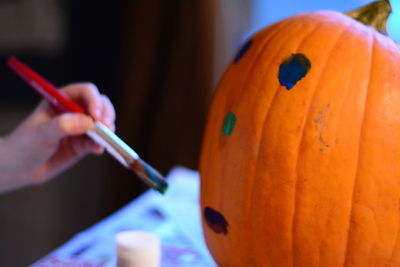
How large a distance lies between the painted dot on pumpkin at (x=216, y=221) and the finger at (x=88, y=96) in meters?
0.21

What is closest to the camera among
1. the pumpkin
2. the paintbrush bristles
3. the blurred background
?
the pumpkin

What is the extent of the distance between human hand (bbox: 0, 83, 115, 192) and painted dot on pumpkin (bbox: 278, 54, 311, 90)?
255mm

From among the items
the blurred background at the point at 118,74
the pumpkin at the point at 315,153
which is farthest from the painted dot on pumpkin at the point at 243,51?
the blurred background at the point at 118,74

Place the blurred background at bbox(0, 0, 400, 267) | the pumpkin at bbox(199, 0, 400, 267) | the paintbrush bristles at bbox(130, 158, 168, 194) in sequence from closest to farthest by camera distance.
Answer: the pumpkin at bbox(199, 0, 400, 267) → the paintbrush bristles at bbox(130, 158, 168, 194) → the blurred background at bbox(0, 0, 400, 267)

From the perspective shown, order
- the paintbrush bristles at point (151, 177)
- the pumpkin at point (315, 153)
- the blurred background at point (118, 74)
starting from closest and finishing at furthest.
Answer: the pumpkin at point (315, 153), the paintbrush bristles at point (151, 177), the blurred background at point (118, 74)

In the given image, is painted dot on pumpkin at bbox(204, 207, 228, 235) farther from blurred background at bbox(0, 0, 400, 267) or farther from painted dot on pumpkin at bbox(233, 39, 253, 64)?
blurred background at bbox(0, 0, 400, 267)

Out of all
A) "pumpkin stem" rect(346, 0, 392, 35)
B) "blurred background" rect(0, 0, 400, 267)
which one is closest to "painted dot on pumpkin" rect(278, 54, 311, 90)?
"pumpkin stem" rect(346, 0, 392, 35)

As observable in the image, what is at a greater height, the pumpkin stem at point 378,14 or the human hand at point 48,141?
the pumpkin stem at point 378,14

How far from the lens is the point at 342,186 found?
427mm

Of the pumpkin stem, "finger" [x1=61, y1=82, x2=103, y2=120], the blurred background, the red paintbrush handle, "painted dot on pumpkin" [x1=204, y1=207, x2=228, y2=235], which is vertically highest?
the pumpkin stem

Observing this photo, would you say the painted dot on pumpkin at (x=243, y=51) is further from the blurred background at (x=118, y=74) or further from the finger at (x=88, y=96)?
the blurred background at (x=118, y=74)

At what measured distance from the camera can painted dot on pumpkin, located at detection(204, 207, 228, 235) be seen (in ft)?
1.63

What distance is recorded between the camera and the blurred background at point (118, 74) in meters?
1.56

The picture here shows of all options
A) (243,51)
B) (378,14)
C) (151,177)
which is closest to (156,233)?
(151,177)
